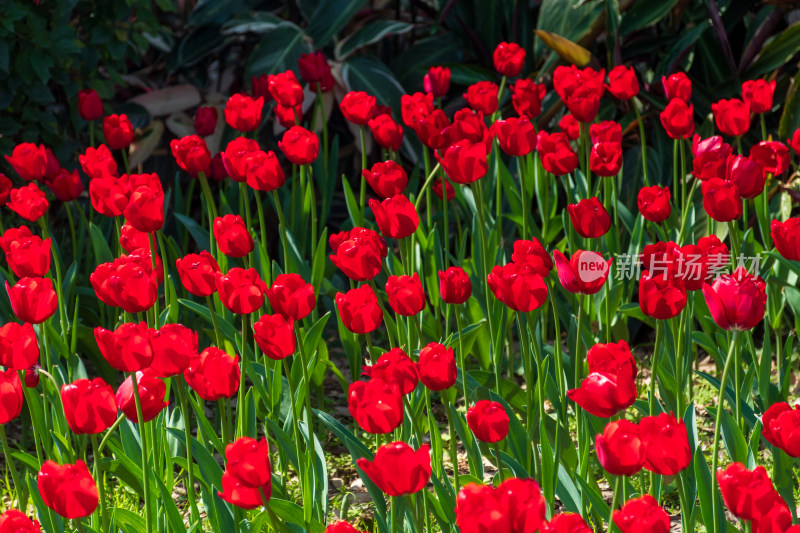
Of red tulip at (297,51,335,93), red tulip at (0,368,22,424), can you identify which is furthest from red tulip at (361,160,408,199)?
red tulip at (0,368,22,424)

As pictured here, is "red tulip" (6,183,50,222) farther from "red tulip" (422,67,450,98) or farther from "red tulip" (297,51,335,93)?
"red tulip" (422,67,450,98)

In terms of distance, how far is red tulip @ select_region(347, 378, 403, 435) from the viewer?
1162 mm

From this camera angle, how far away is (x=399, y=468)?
1.06 metres

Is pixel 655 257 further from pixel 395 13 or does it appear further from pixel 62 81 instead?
pixel 395 13

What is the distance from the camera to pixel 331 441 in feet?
7.72

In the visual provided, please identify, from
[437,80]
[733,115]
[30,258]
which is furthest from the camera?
[437,80]

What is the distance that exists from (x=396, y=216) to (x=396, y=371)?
19.7 inches

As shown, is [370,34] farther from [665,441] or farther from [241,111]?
[665,441]

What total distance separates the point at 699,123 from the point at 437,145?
4.97 ft

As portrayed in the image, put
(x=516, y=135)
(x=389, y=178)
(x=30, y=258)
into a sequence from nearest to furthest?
1. (x=30, y=258)
2. (x=389, y=178)
3. (x=516, y=135)

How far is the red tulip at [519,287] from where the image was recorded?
1419 millimetres

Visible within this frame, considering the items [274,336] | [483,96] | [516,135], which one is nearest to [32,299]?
[274,336]

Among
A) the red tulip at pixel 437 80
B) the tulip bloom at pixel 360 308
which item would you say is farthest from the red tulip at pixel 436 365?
the red tulip at pixel 437 80

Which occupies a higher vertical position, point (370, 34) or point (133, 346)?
point (133, 346)
